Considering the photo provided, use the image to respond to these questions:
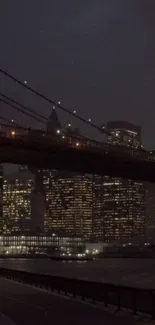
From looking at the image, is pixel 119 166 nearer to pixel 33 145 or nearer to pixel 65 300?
pixel 33 145

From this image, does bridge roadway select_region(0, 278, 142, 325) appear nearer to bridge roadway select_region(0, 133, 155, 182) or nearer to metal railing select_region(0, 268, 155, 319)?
metal railing select_region(0, 268, 155, 319)

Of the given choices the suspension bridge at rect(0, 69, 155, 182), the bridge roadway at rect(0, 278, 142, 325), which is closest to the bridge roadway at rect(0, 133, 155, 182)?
the suspension bridge at rect(0, 69, 155, 182)

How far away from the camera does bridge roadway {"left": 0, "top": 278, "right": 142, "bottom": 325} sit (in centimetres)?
1603

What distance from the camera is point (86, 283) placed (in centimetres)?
2459

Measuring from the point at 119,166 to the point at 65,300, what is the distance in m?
43.7

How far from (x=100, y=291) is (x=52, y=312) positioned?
722cm

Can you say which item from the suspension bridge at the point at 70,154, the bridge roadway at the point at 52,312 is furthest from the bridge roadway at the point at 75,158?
the bridge roadway at the point at 52,312

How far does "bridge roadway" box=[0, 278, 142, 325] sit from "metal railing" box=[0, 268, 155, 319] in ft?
2.72

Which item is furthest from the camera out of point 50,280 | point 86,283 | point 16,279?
point 16,279

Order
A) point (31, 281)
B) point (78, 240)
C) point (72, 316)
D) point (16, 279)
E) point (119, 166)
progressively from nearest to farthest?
1. point (72, 316)
2. point (31, 281)
3. point (16, 279)
4. point (119, 166)
5. point (78, 240)

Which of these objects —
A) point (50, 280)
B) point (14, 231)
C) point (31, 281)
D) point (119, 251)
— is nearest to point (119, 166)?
point (31, 281)

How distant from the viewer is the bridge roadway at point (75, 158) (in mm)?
58219

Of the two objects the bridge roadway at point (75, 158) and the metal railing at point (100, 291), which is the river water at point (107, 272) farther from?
the bridge roadway at point (75, 158)

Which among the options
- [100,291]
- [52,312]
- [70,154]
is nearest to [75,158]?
[70,154]
